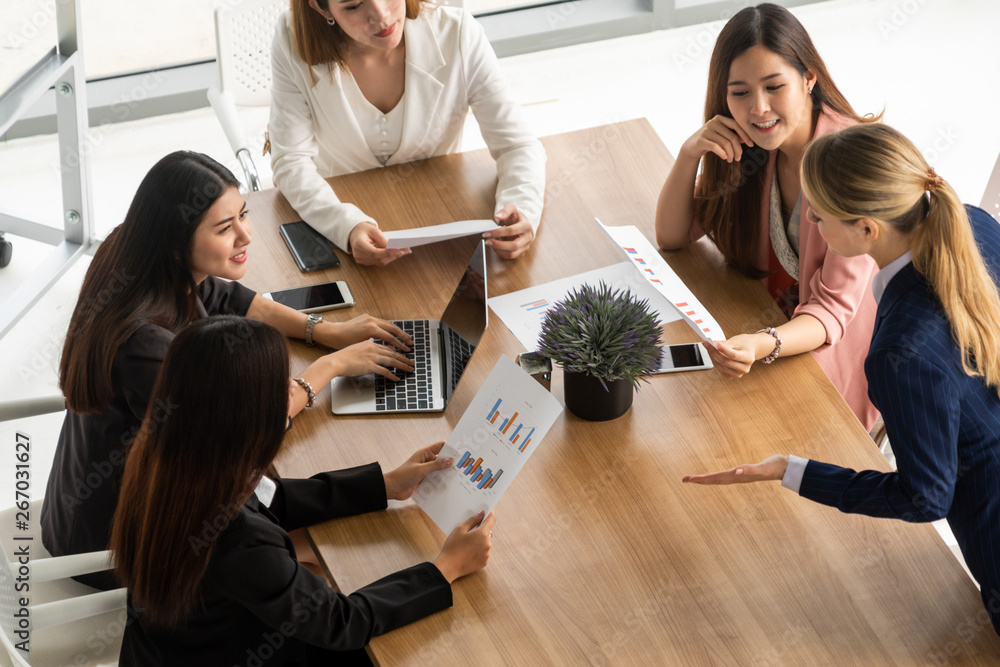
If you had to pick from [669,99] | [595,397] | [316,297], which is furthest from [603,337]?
[669,99]

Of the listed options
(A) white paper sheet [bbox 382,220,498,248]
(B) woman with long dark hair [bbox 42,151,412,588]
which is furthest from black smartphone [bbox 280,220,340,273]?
(B) woman with long dark hair [bbox 42,151,412,588]

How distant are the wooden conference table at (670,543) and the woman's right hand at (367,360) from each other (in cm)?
7

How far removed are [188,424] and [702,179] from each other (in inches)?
52.6

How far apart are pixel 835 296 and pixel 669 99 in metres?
2.43

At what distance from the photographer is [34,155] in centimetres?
400

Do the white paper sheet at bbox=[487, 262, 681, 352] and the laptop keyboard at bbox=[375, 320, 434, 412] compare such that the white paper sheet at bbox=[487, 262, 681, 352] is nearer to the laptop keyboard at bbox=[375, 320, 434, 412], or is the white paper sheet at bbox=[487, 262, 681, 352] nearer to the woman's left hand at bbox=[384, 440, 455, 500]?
the laptop keyboard at bbox=[375, 320, 434, 412]

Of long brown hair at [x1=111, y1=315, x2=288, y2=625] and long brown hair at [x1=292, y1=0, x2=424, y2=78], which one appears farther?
long brown hair at [x1=292, y1=0, x2=424, y2=78]

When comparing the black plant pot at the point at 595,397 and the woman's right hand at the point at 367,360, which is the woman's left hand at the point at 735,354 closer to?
the black plant pot at the point at 595,397

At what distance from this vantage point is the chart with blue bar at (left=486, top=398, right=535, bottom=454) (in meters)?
1.60

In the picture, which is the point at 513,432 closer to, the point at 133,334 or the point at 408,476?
the point at 408,476

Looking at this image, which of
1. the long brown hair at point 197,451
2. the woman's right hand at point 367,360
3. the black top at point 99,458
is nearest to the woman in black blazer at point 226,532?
the long brown hair at point 197,451

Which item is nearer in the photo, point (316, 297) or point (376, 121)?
point (316, 297)

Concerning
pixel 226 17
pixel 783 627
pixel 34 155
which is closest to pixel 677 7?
pixel 226 17

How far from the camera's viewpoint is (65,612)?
1691mm
